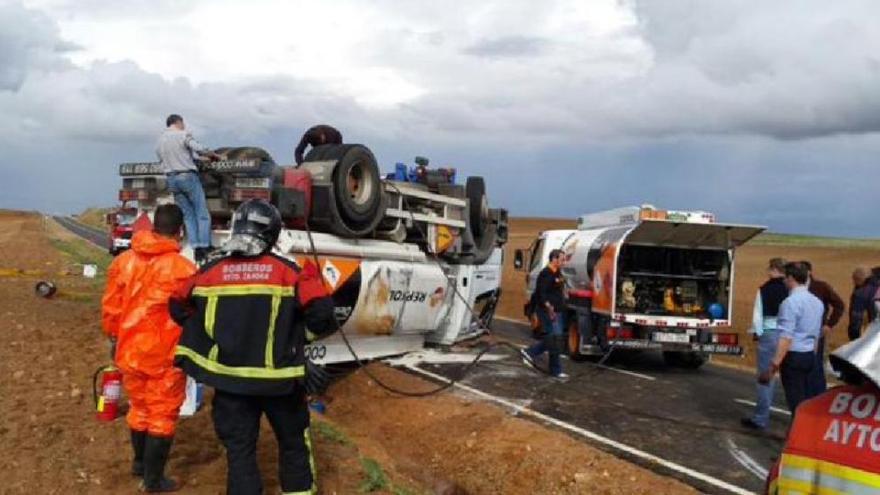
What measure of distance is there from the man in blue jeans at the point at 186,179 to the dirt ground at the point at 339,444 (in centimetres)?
176

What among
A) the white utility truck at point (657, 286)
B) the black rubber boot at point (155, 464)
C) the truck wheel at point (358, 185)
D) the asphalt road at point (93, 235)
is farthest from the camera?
the asphalt road at point (93, 235)

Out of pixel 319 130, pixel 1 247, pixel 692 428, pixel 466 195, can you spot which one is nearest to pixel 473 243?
pixel 466 195

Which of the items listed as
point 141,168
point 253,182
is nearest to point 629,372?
point 253,182

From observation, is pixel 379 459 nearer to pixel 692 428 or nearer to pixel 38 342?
pixel 692 428

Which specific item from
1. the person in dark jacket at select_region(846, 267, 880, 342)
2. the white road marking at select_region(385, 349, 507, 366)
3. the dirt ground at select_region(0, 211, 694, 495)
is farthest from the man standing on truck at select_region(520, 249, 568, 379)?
the person in dark jacket at select_region(846, 267, 880, 342)

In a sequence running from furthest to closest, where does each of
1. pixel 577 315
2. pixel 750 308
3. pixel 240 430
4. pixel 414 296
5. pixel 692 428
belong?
pixel 750 308
pixel 577 315
pixel 414 296
pixel 692 428
pixel 240 430

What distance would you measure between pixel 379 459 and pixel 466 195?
6.55m

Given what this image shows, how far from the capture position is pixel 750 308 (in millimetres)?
24219

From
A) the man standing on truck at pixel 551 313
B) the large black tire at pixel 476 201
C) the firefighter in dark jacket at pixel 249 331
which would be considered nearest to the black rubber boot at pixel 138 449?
the firefighter in dark jacket at pixel 249 331

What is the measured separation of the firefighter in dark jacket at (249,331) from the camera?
14.3 ft

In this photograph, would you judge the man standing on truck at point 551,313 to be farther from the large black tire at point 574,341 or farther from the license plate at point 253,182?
the license plate at point 253,182

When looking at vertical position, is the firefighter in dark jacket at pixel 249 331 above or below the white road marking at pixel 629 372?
above

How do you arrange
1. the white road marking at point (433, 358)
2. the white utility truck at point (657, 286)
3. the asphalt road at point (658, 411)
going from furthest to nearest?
the white utility truck at point (657, 286), the white road marking at point (433, 358), the asphalt road at point (658, 411)

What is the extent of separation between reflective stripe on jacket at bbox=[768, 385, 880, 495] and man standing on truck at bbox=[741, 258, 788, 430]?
18.2 ft
